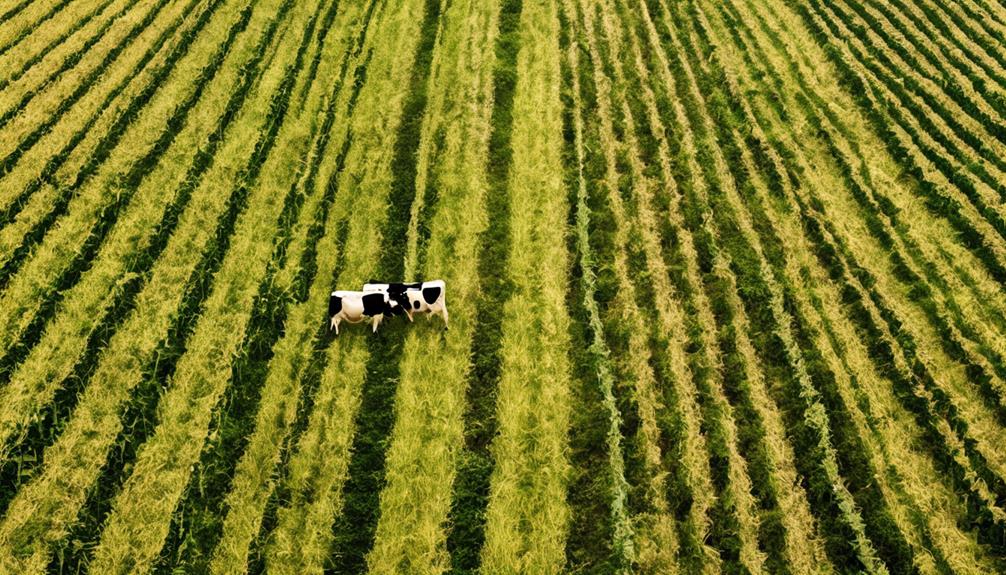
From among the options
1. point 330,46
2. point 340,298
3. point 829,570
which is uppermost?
point 330,46

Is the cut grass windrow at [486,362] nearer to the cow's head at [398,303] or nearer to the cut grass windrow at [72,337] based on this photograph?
the cow's head at [398,303]

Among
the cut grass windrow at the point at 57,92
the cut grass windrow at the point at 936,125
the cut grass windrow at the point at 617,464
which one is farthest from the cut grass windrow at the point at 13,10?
the cut grass windrow at the point at 936,125

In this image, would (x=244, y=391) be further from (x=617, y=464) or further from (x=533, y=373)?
(x=617, y=464)

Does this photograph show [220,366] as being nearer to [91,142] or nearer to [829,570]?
[91,142]

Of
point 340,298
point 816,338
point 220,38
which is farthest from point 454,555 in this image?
point 220,38

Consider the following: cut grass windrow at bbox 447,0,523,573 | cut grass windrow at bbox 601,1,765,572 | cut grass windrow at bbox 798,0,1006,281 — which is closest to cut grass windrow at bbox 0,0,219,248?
cut grass windrow at bbox 447,0,523,573

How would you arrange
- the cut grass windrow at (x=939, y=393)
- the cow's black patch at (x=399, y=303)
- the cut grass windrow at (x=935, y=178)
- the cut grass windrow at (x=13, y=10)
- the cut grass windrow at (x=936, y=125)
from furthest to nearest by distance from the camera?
the cut grass windrow at (x=13, y=10)
the cut grass windrow at (x=936, y=125)
the cut grass windrow at (x=935, y=178)
the cow's black patch at (x=399, y=303)
the cut grass windrow at (x=939, y=393)

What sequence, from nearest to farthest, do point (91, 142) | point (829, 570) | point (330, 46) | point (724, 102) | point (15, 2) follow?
point (829, 570) → point (91, 142) → point (724, 102) → point (330, 46) → point (15, 2)
